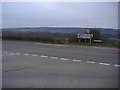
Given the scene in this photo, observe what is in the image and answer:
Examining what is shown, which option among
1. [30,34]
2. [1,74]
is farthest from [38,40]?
[1,74]

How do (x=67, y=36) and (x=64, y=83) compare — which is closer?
(x=64, y=83)

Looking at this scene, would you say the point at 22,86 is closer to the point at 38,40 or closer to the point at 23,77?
the point at 23,77

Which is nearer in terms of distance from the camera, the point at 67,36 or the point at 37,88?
the point at 37,88

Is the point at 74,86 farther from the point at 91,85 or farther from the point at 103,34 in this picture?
the point at 103,34

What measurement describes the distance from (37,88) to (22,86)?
0.51 metres

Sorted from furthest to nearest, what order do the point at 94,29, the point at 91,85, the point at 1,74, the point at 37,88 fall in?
the point at 94,29, the point at 1,74, the point at 91,85, the point at 37,88

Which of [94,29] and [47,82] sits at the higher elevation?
[94,29]

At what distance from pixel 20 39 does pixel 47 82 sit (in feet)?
99.8

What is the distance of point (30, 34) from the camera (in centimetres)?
3553

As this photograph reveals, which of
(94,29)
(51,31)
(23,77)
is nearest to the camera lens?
(23,77)

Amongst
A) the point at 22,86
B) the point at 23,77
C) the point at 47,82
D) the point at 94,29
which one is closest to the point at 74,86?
the point at 47,82

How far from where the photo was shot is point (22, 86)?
21.5 feet

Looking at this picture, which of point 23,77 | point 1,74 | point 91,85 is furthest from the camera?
point 1,74

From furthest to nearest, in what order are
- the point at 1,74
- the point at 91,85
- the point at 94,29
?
the point at 94,29 → the point at 1,74 → the point at 91,85
